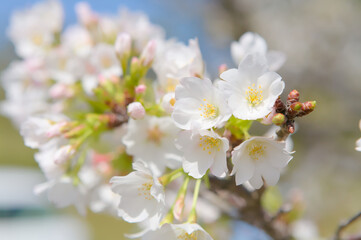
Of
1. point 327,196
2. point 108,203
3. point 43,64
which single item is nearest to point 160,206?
point 108,203

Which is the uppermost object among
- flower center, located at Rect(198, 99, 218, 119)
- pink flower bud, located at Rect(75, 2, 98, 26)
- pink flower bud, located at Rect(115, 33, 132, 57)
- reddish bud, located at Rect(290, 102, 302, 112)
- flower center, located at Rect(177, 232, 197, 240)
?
pink flower bud, located at Rect(75, 2, 98, 26)

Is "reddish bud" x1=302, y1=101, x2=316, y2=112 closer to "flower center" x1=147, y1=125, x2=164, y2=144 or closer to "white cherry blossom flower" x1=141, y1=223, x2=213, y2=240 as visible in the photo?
"white cherry blossom flower" x1=141, y1=223, x2=213, y2=240

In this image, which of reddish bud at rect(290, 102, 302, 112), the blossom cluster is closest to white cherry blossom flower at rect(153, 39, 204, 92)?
the blossom cluster

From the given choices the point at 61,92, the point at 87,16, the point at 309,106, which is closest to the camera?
the point at 309,106

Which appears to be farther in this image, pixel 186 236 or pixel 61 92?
pixel 61 92

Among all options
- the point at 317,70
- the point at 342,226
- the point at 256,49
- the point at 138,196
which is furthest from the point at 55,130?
the point at 317,70

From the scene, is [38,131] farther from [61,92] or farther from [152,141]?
[152,141]

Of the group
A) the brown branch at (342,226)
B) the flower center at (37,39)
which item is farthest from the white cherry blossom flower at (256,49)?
the flower center at (37,39)
